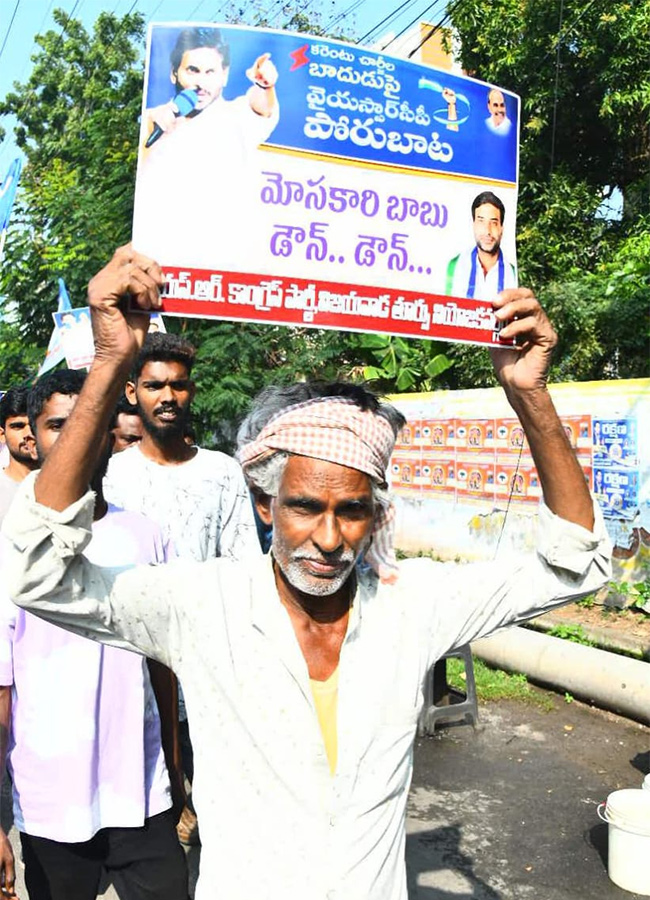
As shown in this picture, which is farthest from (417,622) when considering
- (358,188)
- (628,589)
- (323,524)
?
(628,589)

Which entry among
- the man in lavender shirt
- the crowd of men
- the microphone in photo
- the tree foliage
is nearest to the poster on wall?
the microphone in photo

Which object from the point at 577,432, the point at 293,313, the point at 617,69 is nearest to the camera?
the point at 293,313

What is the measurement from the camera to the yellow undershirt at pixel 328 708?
169 cm

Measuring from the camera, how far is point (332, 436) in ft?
5.64

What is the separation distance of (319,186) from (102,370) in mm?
879

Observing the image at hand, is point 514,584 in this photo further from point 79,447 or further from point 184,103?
point 184,103

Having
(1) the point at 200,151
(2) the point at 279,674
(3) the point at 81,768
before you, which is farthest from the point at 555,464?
(3) the point at 81,768

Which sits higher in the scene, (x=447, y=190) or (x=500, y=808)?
(x=447, y=190)

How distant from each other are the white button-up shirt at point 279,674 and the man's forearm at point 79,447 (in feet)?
0.10

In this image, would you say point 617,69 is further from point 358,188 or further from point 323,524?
A: point 323,524

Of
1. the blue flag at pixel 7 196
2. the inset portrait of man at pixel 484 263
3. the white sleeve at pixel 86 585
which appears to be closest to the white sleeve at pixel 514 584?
the white sleeve at pixel 86 585

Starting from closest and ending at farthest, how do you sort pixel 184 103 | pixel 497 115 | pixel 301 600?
pixel 301 600, pixel 184 103, pixel 497 115

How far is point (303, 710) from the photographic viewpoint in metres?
1.67

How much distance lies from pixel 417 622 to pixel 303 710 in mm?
302
